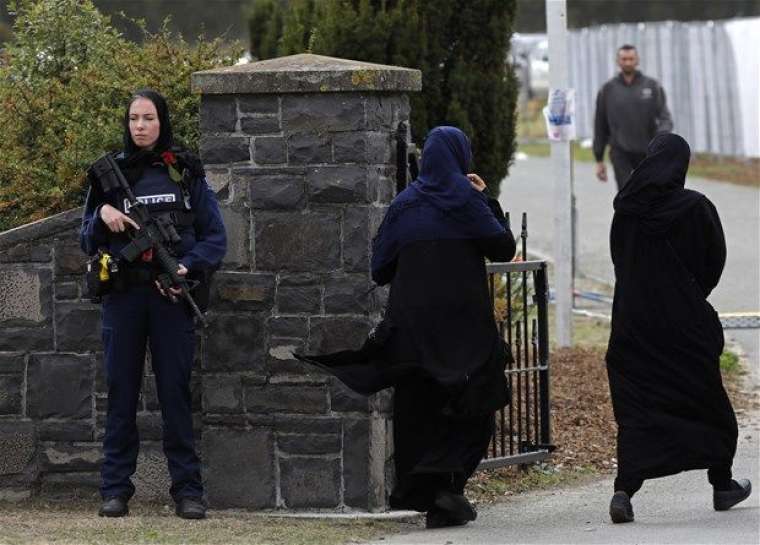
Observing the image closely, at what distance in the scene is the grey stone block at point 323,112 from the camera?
7332 mm

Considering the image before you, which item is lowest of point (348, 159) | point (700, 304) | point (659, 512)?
point (659, 512)

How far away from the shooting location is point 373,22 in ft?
33.6

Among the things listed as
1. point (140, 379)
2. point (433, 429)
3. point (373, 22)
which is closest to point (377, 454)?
point (433, 429)

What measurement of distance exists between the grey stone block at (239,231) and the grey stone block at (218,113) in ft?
1.16

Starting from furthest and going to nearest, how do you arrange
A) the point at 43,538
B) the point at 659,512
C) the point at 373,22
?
1. the point at 373,22
2. the point at 659,512
3. the point at 43,538

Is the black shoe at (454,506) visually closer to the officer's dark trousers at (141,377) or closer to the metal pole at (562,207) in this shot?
the officer's dark trousers at (141,377)

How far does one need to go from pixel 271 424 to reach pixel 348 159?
123cm

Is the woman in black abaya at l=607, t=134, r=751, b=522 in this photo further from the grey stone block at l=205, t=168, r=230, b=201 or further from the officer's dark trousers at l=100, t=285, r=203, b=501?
the officer's dark trousers at l=100, t=285, r=203, b=501

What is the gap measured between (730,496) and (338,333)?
6.30 ft

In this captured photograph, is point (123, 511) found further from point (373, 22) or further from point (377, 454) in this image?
point (373, 22)

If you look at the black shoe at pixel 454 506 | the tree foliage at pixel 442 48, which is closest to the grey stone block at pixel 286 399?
the black shoe at pixel 454 506

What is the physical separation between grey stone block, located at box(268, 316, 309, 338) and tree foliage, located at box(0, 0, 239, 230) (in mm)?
1296

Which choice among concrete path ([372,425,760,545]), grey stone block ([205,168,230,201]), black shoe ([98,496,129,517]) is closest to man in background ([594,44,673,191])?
concrete path ([372,425,760,545])

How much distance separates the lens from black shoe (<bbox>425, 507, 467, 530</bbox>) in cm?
729
